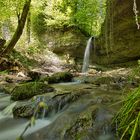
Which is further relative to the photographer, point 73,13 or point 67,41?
point 73,13

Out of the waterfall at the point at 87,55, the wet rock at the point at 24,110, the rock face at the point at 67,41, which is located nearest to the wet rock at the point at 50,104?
the wet rock at the point at 24,110

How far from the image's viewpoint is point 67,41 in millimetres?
17656

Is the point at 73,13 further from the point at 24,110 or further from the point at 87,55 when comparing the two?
the point at 24,110

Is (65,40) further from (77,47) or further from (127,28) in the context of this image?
(127,28)

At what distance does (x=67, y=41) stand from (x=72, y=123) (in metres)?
13.9

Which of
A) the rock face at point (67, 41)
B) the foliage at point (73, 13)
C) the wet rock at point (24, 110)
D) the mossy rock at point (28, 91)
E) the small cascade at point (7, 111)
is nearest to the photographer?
the wet rock at point (24, 110)

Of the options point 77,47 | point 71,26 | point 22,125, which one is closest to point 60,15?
point 71,26

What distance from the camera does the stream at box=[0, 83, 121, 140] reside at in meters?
3.76

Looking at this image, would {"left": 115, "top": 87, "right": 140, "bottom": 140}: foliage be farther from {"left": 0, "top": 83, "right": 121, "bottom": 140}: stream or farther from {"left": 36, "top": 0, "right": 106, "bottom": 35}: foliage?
{"left": 36, "top": 0, "right": 106, "bottom": 35}: foliage

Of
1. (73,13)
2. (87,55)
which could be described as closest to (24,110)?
(87,55)

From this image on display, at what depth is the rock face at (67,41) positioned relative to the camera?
680 inches

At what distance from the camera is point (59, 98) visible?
5539 mm

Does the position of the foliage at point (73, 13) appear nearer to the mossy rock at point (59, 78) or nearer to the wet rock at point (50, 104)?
the mossy rock at point (59, 78)

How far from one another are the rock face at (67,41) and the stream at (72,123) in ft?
38.5
